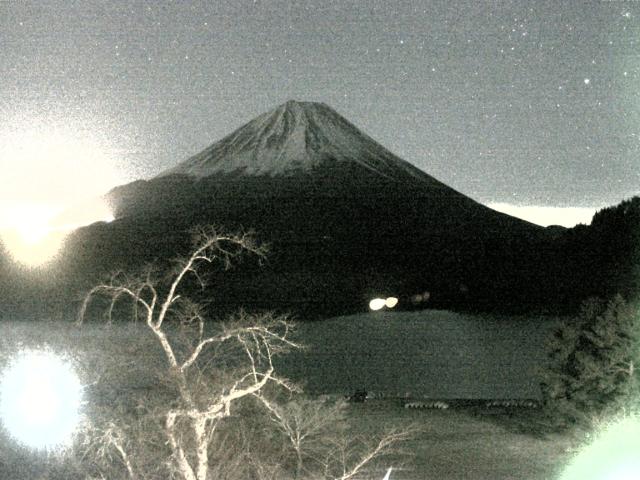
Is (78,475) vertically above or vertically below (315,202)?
below

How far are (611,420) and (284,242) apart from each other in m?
85.3

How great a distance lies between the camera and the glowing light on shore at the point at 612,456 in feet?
49.1

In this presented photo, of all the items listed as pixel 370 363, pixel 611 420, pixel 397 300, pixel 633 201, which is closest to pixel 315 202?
pixel 397 300

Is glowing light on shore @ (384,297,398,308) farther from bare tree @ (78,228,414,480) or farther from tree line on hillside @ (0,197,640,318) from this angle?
bare tree @ (78,228,414,480)

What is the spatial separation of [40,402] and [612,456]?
10345 mm

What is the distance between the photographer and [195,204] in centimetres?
12138

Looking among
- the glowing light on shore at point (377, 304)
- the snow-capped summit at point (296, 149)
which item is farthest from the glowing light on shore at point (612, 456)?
the snow-capped summit at point (296, 149)

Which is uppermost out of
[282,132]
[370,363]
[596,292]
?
[282,132]

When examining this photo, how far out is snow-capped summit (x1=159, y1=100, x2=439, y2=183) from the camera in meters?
140

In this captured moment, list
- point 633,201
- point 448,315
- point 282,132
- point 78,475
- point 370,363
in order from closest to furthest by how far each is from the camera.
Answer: point 78,475, point 370,363, point 633,201, point 448,315, point 282,132

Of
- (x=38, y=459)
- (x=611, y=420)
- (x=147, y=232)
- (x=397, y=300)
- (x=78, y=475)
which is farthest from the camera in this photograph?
(x=147, y=232)

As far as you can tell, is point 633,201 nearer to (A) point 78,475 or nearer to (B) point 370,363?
(B) point 370,363

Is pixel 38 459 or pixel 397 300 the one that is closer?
pixel 38 459

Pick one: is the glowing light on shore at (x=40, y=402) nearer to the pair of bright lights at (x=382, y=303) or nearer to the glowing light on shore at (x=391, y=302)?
the glowing light on shore at (x=391, y=302)
